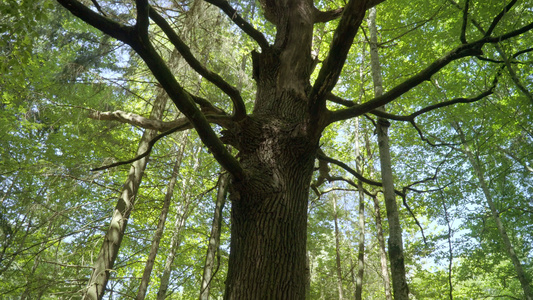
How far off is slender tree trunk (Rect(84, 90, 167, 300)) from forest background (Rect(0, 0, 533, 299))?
0.14 ft

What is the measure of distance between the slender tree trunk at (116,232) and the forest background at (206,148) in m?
0.04

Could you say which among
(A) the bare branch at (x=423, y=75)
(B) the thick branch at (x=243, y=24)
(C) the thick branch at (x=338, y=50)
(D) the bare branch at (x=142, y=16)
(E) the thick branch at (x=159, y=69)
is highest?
(B) the thick branch at (x=243, y=24)

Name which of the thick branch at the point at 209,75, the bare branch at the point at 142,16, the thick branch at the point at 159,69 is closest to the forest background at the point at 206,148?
the thick branch at the point at 209,75

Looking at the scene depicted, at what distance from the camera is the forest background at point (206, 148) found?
4.81 metres

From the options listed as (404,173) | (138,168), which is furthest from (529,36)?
(138,168)

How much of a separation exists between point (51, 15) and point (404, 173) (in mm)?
12559

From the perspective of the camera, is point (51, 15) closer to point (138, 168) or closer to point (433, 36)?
point (138, 168)

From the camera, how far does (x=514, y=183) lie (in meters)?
10.2

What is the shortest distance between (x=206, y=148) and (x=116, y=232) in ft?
6.81

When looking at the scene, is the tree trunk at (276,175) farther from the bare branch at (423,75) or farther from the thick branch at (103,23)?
the thick branch at (103,23)

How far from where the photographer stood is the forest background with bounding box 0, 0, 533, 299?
4809 mm

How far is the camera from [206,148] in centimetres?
579

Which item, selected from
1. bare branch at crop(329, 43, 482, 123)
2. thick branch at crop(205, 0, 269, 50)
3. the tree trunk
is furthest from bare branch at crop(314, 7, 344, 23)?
bare branch at crop(329, 43, 482, 123)

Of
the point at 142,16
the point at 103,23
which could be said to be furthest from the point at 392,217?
the point at 103,23
